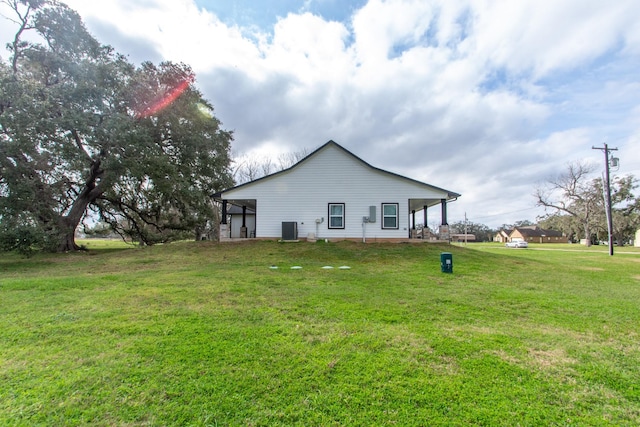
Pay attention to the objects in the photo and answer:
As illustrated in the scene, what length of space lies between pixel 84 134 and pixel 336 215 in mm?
13147

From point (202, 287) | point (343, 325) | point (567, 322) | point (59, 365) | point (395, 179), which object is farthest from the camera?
point (395, 179)

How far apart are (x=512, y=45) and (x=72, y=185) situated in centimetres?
2304

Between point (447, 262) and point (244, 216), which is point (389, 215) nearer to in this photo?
point (447, 262)

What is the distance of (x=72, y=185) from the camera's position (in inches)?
666

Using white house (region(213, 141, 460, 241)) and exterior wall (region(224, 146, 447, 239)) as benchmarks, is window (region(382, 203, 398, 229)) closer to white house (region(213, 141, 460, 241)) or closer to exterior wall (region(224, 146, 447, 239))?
white house (region(213, 141, 460, 241))

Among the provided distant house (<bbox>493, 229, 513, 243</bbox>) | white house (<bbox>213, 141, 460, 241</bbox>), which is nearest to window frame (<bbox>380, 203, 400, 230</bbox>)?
white house (<bbox>213, 141, 460, 241</bbox>)

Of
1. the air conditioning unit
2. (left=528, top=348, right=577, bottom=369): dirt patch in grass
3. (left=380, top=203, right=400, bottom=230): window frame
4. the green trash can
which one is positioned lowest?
(left=528, top=348, right=577, bottom=369): dirt patch in grass

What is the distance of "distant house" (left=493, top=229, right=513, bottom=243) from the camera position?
77325 mm

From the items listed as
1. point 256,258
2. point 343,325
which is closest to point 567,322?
point 343,325

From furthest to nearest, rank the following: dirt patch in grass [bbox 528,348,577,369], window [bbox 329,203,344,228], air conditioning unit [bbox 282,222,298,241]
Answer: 1. window [bbox 329,203,344,228]
2. air conditioning unit [bbox 282,222,298,241]
3. dirt patch in grass [bbox 528,348,577,369]

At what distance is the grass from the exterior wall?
847cm

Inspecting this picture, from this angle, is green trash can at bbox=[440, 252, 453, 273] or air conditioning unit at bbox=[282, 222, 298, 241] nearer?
green trash can at bbox=[440, 252, 453, 273]

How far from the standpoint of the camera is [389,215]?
15.2 m

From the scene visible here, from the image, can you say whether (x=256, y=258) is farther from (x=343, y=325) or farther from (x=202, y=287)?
(x=343, y=325)
